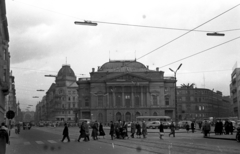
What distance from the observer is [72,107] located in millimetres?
147625

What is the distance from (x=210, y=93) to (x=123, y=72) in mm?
41708

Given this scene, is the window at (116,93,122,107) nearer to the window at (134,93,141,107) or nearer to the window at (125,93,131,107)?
the window at (125,93,131,107)

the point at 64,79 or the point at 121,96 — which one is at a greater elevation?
the point at 64,79

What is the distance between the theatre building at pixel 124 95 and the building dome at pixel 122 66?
1826 mm

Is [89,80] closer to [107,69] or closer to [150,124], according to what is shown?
[107,69]

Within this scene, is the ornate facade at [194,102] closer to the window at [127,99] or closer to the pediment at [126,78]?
the window at [127,99]

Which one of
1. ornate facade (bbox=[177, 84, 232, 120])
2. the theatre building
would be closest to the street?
the theatre building

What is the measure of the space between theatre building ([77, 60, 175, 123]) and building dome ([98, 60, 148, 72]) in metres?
1.83

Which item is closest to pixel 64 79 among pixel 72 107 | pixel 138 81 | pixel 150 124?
pixel 72 107

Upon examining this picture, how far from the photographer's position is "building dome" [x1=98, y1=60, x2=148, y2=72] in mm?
116188

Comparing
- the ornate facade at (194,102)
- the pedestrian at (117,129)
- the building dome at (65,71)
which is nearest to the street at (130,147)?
the pedestrian at (117,129)

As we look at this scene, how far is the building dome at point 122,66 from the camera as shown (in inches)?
4574

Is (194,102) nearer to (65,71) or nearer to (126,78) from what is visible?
(126,78)

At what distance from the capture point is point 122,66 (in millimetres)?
116875
